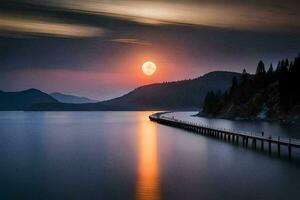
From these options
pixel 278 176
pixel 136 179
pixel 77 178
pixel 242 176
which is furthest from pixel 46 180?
pixel 278 176

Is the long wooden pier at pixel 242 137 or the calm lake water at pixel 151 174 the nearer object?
the calm lake water at pixel 151 174

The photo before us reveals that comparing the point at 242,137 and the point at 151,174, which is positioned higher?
the point at 242,137

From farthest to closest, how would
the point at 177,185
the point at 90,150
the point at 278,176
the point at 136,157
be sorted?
the point at 90,150
the point at 136,157
the point at 278,176
the point at 177,185

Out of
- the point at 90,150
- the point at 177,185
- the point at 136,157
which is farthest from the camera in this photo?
the point at 90,150

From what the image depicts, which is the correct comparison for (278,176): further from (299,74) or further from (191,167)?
(299,74)

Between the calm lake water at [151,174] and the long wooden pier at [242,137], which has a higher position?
the long wooden pier at [242,137]

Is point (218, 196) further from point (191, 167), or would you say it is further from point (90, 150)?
point (90, 150)

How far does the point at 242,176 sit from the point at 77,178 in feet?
70.3

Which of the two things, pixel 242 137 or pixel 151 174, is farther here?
pixel 242 137

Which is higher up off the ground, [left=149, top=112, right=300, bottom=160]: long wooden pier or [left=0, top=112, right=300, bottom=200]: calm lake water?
[left=149, top=112, right=300, bottom=160]: long wooden pier

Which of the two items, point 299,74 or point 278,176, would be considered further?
point 299,74

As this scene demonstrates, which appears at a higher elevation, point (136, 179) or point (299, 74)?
point (299, 74)

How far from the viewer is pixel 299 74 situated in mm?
169625

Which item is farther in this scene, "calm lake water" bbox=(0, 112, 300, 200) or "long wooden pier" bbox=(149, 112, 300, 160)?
"long wooden pier" bbox=(149, 112, 300, 160)
